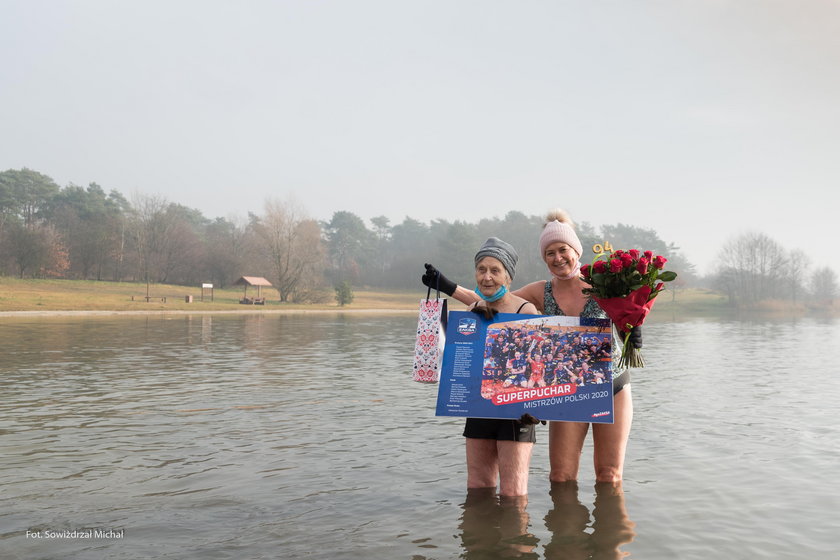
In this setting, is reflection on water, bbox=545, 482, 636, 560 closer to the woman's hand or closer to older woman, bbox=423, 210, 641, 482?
older woman, bbox=423, 210, 641, 482

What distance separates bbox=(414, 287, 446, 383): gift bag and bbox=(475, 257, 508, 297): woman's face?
1.26ft

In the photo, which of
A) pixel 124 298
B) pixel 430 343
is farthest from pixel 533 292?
pixel 124 298

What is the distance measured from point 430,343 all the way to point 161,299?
53234 mm

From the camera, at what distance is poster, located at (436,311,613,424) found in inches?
178

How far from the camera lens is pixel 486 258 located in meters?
4.79

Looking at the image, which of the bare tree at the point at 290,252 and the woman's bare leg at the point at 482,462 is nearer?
the woman's bare leg at the point at 482,462

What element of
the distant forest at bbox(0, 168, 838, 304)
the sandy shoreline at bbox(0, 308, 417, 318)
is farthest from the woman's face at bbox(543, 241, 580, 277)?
the distant forest at bbox(0, 168, 838, 304)

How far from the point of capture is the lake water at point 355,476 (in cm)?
460

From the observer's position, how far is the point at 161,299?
53188 millimetres

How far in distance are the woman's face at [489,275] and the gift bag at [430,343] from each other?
1.26 ft

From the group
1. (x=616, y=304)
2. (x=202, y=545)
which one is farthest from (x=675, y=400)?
(x=202, y=545)

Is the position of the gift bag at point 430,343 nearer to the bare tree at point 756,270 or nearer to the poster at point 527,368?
the poster at point 527,368

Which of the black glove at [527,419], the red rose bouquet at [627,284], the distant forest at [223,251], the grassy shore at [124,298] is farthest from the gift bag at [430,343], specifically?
the distant forest at [223,251]

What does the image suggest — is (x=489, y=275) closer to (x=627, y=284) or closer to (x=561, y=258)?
(x=561, y=258)
